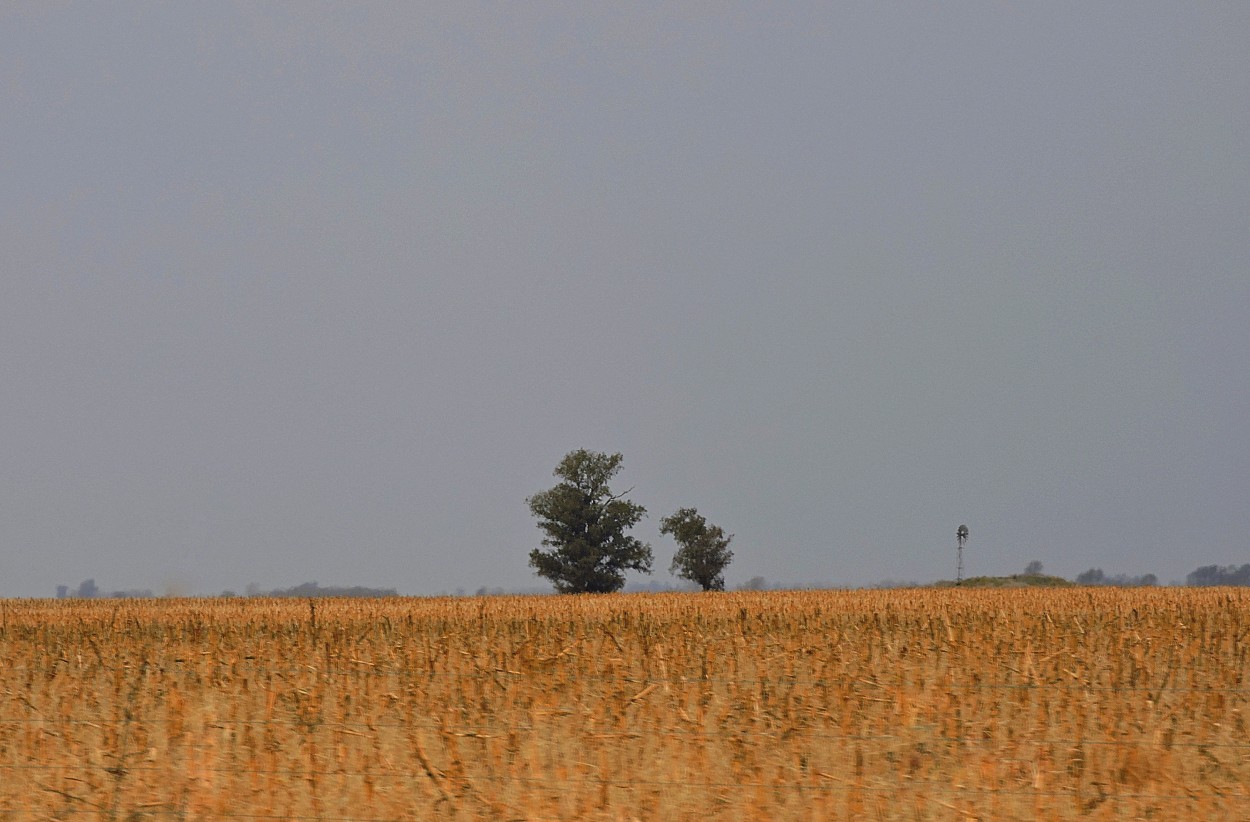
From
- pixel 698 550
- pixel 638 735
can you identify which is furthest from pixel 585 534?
pixel 638 735

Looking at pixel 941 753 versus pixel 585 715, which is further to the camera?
pixel 585 715

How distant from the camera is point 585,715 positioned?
36.1ft

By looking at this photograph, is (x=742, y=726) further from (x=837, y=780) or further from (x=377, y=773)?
(x=377, y=773)

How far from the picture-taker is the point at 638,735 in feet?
28.1

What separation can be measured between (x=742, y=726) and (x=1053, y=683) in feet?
14.5

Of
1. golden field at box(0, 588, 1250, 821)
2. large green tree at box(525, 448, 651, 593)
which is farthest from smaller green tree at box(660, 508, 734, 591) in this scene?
golden field at box(0, 588, 1250, 821)

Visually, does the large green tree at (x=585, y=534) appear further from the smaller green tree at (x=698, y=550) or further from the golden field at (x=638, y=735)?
the golden field at (x=638, y=735)

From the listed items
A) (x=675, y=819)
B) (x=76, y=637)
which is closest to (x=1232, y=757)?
(x=675, y=819)

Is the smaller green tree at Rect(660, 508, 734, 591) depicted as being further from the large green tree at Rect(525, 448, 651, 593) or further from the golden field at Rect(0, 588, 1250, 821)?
the golden field at Rect(0, 588, 1250, 821)

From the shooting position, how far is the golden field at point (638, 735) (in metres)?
8.30

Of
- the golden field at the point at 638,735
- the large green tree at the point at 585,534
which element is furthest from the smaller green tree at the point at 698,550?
the golden field at the point at 638,735

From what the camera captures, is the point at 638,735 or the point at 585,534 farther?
the point at 585,534

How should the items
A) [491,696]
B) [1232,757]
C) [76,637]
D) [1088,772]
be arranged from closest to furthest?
[1088,772], [1232,757], [491,696], [76,637]

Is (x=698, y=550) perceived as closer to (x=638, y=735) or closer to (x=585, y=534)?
(x=585, y=534)
